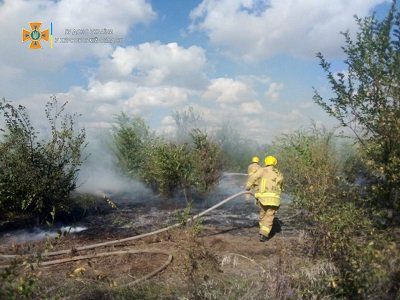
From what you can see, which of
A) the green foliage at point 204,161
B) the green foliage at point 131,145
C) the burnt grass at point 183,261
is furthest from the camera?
the green foliage at point 131,145

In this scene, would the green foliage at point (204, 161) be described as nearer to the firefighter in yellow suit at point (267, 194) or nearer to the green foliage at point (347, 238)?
the firefighter in yellow suit at point (267, 194)

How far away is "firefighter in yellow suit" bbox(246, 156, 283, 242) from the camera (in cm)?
905

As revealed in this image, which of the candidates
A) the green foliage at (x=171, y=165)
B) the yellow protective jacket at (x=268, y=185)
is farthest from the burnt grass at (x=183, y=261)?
the green foliage at (x=171, y=165)

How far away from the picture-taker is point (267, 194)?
915 centimetres

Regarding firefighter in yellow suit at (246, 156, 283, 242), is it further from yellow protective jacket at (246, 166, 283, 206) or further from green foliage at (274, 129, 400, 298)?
green foliage at (274, 129, 400, 298)

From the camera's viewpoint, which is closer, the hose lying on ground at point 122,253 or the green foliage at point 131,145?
the hose lying on ground at point 122,253

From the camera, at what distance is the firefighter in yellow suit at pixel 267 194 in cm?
905

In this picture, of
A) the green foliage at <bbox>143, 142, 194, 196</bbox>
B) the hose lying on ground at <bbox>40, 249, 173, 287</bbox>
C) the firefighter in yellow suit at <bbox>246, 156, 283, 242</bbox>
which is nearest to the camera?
the hose lying on ground at <bbox>40, 249, 173, 287</bbox>

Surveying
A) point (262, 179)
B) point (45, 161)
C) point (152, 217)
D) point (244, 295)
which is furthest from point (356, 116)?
point (45, 161)

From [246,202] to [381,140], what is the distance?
932cm

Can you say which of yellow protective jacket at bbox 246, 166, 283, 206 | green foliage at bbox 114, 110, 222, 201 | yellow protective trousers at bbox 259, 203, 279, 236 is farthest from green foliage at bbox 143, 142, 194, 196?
yellow protective trousers at bbox 259, 203, 279, 236

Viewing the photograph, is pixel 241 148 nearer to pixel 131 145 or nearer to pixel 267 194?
pixel 131 145

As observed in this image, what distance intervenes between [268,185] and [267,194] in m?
0.20

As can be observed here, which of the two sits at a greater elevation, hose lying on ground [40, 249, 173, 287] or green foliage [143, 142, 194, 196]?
green foliage [143, 142, 194, 196]
